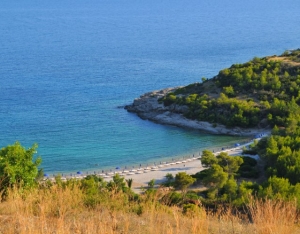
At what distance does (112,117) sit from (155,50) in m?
35.3

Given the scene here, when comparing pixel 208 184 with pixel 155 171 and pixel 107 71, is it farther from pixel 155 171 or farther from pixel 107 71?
pixel 107 71

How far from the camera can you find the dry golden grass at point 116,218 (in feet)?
16.8

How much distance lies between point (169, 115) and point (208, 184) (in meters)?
20.4

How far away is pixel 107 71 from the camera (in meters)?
62.1

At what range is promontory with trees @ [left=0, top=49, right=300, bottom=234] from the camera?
5582mm

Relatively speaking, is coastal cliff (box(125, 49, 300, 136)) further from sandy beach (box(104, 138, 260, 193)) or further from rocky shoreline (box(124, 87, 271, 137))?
sandy beach (box(104, 138, 260, 193))

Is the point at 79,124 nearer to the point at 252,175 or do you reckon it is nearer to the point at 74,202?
the point at 252,175

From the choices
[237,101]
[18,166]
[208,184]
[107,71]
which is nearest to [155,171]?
[208,184]

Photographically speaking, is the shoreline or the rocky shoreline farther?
the rocky shoreline

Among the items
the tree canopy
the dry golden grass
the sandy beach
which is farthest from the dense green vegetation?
the dry golden grass

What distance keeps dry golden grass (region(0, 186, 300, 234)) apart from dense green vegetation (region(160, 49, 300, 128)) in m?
30.8

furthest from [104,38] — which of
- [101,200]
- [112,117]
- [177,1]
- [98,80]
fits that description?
[177,1]

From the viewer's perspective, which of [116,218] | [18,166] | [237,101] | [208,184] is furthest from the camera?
[237,101]

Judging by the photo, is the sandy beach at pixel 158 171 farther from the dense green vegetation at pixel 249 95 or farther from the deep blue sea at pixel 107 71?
the dense green vegetation at pixel 249 95
